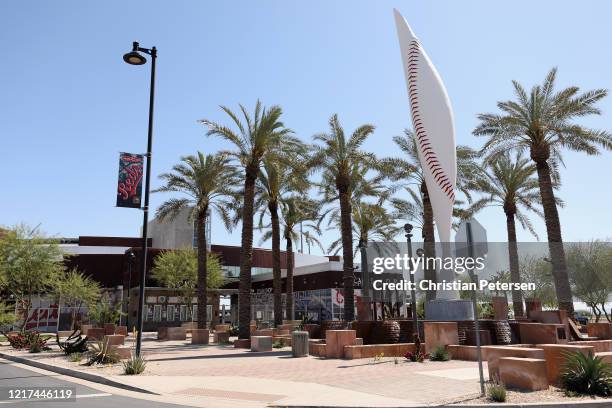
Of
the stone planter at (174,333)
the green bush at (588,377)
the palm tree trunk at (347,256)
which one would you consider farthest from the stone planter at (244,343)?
the green bush at (588,377)

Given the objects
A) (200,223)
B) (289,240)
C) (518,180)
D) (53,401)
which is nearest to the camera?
(53,401)

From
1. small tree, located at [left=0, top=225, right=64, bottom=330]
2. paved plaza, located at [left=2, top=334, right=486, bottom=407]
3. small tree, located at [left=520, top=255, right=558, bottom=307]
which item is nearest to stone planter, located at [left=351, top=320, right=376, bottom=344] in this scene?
paved plaza, located at [left=2, top=334, right=486, bottom=407]

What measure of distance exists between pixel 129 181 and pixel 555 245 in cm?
2072

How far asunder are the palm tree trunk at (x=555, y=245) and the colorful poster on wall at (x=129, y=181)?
2019 cm

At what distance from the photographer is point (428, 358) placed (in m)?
17.6

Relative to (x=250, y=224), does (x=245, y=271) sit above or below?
below

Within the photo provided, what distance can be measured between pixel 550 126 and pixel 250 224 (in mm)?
16820

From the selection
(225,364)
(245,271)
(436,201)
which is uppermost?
(436,201)

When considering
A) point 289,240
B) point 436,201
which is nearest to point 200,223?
point 289,240

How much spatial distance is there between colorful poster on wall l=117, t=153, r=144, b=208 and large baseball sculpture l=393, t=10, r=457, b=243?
12.2 m

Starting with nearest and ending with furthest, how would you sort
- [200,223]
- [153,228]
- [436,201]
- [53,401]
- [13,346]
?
[53,401] < [436,201] < [13,346] < [200,223] < [153,228]

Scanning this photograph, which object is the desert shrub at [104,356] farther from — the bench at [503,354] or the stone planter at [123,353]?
the bench at [503,354]

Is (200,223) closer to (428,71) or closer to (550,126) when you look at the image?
(428,71)

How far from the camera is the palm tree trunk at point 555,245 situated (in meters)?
24.9
